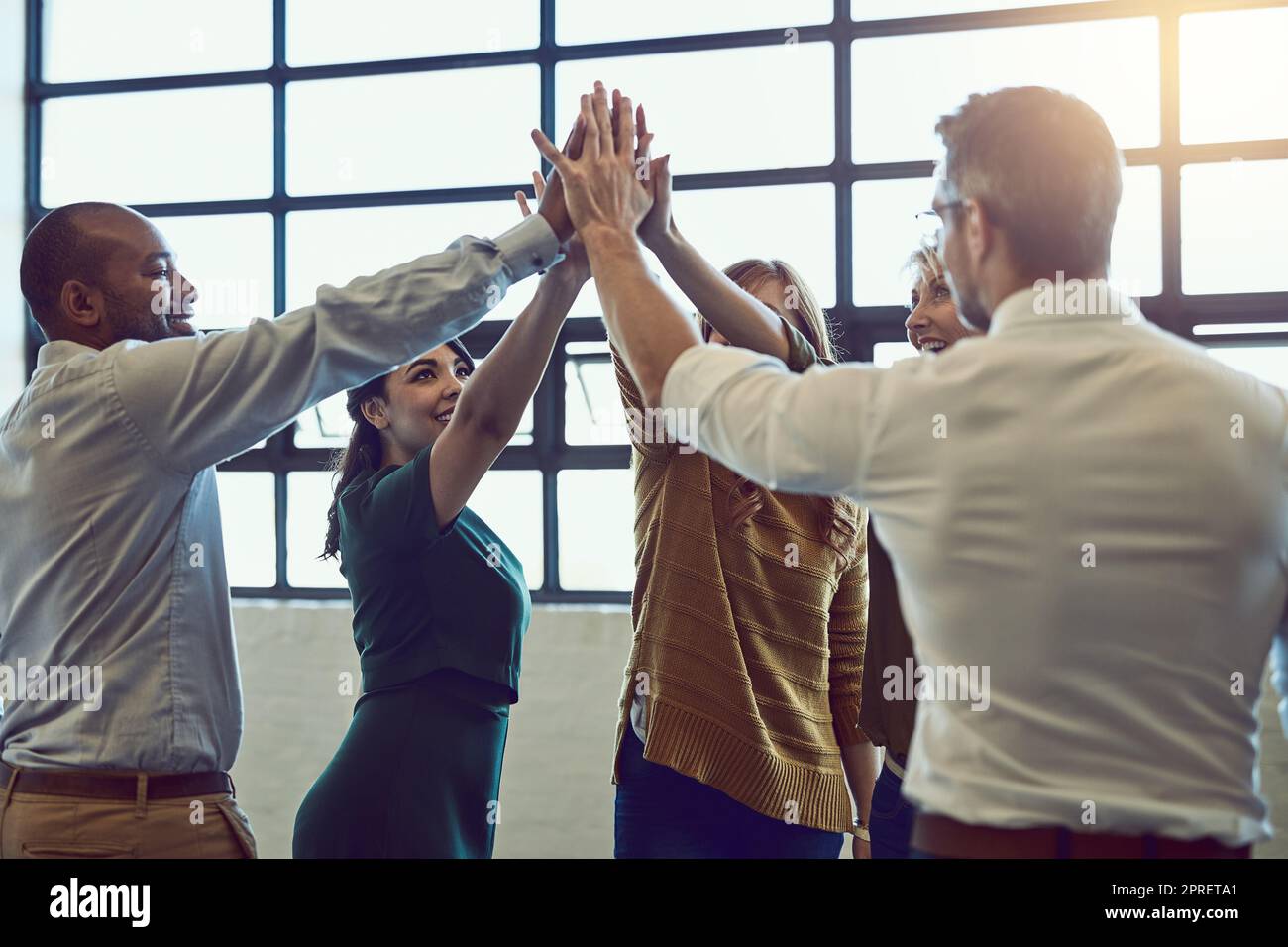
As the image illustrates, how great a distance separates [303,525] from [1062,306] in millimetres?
3001

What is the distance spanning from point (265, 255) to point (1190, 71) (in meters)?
2.76

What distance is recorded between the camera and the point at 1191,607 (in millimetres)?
932

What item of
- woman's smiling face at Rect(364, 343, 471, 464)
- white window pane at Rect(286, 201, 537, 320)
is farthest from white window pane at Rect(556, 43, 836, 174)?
woman's smiling face at Rect(364, 343, 471, 464)

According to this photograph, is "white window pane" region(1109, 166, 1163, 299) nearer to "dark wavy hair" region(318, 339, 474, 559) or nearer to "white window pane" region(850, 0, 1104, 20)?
"white window pane" region(850, 0, 1104, 20)

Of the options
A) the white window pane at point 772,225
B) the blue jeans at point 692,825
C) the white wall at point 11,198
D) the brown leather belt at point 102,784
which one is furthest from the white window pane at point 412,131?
the brown leather belt at point 102,784

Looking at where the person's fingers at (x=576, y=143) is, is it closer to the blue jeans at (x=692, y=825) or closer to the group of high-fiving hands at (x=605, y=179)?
the group of high-fiving hands at (x=605, y=179)

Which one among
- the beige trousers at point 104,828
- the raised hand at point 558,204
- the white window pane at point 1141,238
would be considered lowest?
the beige trousers at point 104,828

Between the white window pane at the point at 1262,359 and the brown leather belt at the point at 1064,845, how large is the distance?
7.68 ft

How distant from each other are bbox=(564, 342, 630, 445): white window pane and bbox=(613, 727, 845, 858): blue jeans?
1767 millimetres

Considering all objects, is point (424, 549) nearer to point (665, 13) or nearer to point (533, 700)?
point (533, 700)

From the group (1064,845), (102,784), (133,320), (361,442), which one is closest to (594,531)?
→ (361,442)

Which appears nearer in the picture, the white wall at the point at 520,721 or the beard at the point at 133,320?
the beard at the point at 133,320

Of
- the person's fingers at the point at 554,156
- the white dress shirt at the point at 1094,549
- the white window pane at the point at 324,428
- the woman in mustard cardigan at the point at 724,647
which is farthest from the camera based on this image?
the white window pane at the point at 324,428

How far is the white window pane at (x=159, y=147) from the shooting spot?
3.62 m
